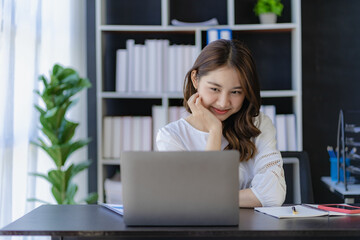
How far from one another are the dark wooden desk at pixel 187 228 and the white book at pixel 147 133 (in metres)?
1.85

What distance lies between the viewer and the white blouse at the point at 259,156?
1708 mm

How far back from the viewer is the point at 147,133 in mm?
3348

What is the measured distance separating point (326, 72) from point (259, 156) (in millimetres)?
1929

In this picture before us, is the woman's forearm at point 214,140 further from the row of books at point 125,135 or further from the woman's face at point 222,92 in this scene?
the row of books at point 125,135

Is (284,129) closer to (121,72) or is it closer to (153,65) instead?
(153,65)

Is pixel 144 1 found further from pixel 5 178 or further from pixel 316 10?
pixel 5 178

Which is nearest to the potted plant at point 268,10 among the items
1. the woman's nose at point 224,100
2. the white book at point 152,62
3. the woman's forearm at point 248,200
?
the white book at point 152,62

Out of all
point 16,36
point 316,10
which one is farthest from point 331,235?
point 316,10

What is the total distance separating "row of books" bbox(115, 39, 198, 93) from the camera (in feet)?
10.9

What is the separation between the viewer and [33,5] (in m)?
2.99

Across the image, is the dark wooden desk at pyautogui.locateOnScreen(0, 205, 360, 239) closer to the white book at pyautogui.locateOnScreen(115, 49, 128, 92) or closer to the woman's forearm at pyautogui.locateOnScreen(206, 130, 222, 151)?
the woman's forearm at pyautogui.locateOnScreen(206, 130, 222, 151)

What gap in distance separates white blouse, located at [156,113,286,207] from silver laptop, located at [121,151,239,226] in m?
0.46

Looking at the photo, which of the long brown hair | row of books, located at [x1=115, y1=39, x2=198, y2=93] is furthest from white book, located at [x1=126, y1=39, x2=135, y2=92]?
the long brown hair

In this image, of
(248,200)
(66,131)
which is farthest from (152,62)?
(248,200)
